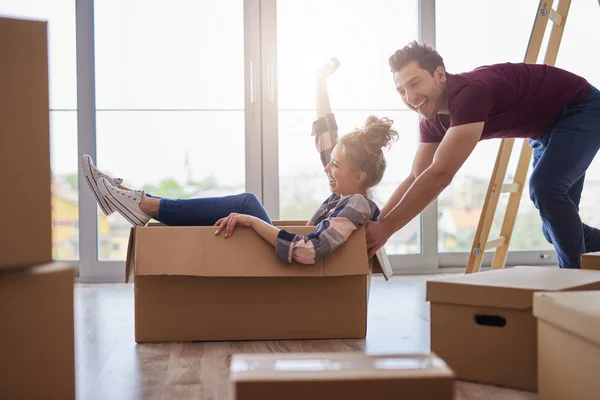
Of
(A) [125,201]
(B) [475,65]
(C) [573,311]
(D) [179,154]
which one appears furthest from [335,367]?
(B) [475,65]

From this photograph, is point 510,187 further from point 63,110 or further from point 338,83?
point 63,110

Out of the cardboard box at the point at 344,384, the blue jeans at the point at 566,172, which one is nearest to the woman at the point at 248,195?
the blue jeans at the point at 566,172

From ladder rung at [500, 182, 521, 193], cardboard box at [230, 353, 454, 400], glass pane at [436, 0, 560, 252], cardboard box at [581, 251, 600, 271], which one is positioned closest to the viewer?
cardboard box at [230, 353, 454, 400]

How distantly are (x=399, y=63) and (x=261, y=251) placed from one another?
32.6 inches

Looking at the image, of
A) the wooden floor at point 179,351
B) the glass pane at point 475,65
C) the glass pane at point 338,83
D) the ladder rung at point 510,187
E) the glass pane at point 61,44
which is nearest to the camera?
the wooden floor at point 179,351

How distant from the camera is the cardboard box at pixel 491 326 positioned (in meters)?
1.32

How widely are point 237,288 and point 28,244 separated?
80cm

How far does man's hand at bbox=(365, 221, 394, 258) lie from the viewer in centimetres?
182

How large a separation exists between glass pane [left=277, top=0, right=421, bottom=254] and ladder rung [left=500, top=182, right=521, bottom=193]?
2.80ft

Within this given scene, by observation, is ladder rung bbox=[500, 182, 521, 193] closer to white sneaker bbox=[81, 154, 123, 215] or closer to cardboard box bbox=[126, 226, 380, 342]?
cardboard box bbox=[126, 226, 380, 342]

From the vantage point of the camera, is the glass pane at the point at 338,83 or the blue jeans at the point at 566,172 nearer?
the blue jeans at the point at 566,172

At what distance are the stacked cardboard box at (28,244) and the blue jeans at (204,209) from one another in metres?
0.88

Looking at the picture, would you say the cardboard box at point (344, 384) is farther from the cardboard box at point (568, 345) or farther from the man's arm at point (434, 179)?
the man's arm at point (434, 179)

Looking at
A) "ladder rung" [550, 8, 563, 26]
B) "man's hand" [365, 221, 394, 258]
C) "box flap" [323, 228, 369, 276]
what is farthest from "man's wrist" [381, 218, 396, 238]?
"ladder rung" [550, 8, 563, 26]
